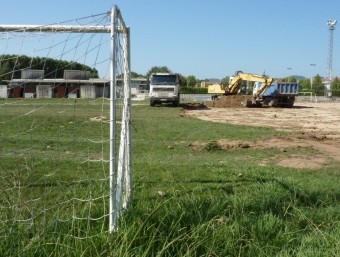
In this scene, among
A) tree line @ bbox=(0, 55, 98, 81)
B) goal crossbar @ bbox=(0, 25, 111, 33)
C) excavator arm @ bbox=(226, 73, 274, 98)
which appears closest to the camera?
goal crossbar @ bbox=(0, 25, 111, 33)

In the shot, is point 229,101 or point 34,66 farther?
point 229,101

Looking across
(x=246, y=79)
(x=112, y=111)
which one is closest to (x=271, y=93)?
(x=246, y=79)

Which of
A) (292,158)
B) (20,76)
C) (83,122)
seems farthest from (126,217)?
(83,122)

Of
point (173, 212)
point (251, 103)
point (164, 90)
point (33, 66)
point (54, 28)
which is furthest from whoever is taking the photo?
point (251, 103)

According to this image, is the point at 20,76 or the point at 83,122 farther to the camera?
the point at 83,122

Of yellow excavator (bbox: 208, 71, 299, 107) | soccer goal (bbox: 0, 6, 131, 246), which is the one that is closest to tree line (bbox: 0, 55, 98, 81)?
soccer goal (bbox: 0, 6, 131, 246)

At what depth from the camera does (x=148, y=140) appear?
1499 centimetres

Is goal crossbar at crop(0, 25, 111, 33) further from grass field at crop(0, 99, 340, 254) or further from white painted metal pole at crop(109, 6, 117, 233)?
white painted metal pole at crop(109, 6, 117, 233)

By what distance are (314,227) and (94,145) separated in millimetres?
8628

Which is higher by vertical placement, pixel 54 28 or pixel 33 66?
pixel 54 28

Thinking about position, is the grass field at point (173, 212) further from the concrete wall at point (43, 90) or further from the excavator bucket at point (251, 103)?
the excavator bucket at point (251, 103)

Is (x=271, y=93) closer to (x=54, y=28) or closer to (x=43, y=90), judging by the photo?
(x=43, y=90)

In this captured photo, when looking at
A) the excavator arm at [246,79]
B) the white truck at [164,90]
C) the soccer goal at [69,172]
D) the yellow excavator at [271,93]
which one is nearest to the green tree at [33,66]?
the soccer goal at [69,172]

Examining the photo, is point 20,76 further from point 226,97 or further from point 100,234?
point 226,97
